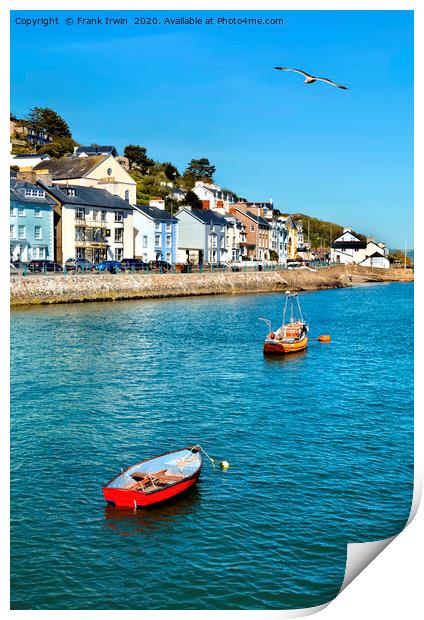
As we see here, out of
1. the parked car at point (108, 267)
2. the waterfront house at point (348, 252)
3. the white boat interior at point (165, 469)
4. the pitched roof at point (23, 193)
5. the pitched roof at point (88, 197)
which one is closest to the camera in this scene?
the white boat interior at point (165, 469)

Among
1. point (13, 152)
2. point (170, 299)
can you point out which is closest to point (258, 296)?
point (170, 299)

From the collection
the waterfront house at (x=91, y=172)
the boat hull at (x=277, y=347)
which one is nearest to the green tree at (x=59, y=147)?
the waterfront house at (x=91, y=172)

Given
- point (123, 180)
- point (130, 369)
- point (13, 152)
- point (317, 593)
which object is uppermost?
point (13, 152)

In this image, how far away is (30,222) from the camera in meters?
40.7

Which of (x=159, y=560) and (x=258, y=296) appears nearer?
(x=159, y=560)

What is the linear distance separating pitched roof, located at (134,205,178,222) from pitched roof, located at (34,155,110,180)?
465 centimetres

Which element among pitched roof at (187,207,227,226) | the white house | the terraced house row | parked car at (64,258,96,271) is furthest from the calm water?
the white house

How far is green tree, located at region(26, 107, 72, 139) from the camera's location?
72.3 m

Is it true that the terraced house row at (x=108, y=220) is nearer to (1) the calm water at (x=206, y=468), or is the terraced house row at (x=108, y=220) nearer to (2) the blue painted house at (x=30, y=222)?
(2) the blue painted house at (x=30, y=222)

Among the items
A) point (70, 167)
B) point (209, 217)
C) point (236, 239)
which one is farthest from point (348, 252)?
point (70, 167)

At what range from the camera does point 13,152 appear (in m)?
62.0

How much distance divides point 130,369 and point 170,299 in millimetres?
24668

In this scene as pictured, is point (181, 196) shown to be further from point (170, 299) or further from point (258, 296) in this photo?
point (170, 299)

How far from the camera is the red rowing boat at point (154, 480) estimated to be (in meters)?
10.8
